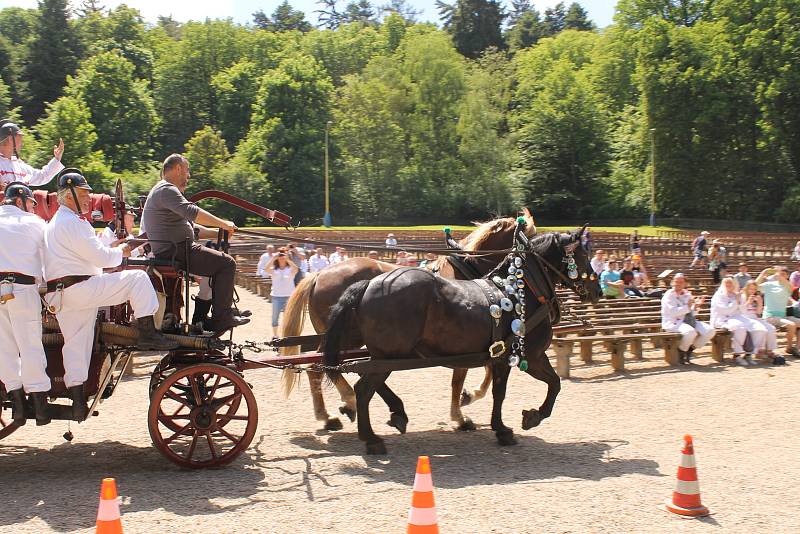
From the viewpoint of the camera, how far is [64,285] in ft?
21.6

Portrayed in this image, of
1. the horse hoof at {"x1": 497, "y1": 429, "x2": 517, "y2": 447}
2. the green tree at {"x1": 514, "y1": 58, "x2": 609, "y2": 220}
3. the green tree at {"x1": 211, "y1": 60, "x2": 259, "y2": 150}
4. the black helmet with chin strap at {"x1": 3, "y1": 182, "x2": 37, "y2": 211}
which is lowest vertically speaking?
the horse hoof at {"x1": 497, "y1": 429, "x2": 517, "y2": 447}

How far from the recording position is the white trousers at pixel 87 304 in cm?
660

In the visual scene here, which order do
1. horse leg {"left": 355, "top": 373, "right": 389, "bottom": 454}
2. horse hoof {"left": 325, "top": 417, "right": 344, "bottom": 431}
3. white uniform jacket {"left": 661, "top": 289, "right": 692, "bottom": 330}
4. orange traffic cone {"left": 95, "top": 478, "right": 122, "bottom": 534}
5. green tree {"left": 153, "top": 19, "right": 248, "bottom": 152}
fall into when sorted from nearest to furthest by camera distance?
orange traffic cone {"left": 95, "top": 478, "right": 122, "bottom": 534} < horse leg {"left": 355, "top": 373, "right": 389, "bottom": 454} < horse hoof {"left": 325, "top": 417, "right": 344, "bottom": 431} < white uniform jacket {"left": 661, "top": 289, "right": 692, "bottom": 330} < green tree {"left": 153, "top": 19, "right": 248, "bottom": 152}

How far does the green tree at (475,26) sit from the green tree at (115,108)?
3946cm

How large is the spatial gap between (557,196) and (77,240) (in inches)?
2228

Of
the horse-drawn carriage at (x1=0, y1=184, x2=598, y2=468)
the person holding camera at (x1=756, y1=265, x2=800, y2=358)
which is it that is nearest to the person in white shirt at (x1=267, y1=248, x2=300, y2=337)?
the horse-drawn carriage at (x1=0, y1=184, x2=598, y2=468)

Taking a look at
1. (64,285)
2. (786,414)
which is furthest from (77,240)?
(786,414)

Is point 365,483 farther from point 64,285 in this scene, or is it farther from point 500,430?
point 64,285

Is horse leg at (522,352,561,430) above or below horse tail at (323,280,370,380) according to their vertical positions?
below

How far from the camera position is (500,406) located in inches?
335

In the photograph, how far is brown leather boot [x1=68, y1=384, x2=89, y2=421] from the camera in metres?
6.74

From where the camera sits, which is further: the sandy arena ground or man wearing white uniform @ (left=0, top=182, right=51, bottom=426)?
man wearing white uniform @ (left=0, top=182, right=51, bottom=426)

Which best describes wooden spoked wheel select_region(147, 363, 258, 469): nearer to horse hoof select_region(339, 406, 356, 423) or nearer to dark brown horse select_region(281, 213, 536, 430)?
dark brown horse select_region(281, 213, 536, 430)

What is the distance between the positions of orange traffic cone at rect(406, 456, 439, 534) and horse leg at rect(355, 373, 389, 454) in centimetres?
295
